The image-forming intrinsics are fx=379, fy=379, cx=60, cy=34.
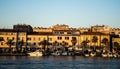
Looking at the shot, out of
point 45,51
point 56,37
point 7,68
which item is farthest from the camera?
point 56,37

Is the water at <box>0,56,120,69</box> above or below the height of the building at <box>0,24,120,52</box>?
below

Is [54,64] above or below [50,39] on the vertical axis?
below

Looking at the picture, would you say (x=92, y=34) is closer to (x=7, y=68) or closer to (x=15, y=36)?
(x=15, y=36)

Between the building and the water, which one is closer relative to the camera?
the water

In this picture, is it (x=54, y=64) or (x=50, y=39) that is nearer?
(x=54, y=64)

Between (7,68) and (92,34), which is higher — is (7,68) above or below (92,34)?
below

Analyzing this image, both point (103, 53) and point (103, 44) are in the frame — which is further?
point (103, 44)

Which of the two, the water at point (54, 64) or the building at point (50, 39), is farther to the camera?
the building at point (50, 39)

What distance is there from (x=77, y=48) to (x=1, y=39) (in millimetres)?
27025

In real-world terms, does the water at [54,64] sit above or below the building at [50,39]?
Result: below

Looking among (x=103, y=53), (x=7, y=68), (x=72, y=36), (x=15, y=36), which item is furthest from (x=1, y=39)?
(x=7, y=68)

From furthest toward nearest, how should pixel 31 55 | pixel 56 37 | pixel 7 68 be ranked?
pixel 56 37 → pixel 31 55 → pixel 7 68

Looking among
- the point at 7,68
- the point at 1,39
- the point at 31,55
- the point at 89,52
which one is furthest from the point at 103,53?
the point at 7,68

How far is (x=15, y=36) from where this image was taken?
137125 mm
